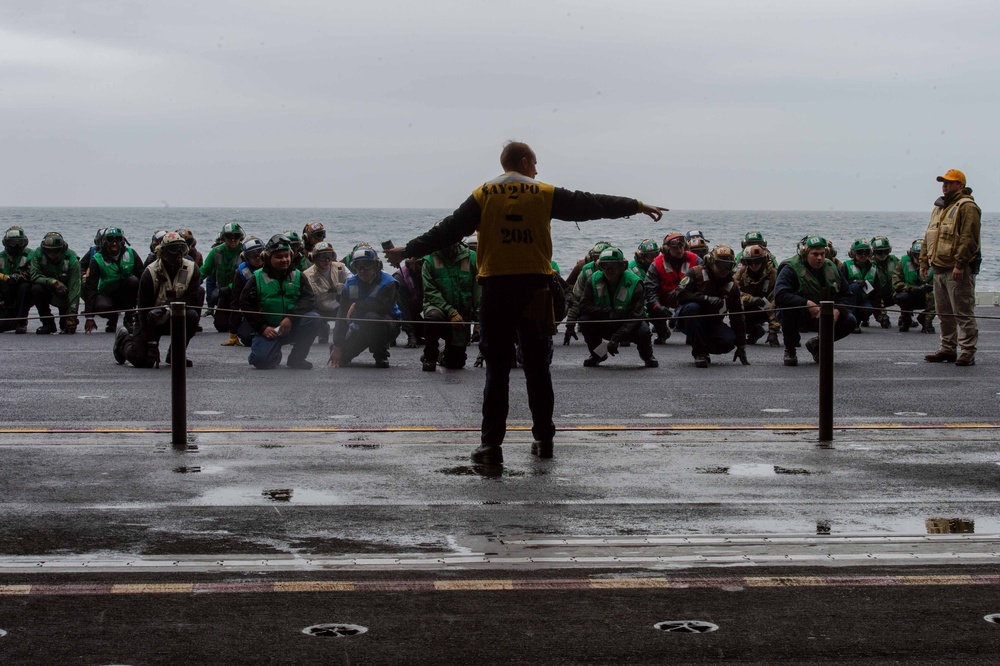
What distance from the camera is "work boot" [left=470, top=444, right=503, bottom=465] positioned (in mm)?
9422

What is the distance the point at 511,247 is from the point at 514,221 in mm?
161

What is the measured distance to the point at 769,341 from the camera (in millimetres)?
22031

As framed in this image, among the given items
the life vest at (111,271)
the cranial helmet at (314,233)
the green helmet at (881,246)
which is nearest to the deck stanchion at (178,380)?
the cranial helmet at (314,233)

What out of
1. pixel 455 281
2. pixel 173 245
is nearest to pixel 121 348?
pixel 173 245

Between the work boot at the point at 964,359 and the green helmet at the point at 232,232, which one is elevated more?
the green helmet at the point at 232,232

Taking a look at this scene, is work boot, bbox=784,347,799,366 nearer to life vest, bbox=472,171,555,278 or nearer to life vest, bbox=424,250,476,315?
life vest, bbox=424,250,476,315

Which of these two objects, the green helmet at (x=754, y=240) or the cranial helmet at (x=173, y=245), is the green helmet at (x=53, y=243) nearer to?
the cranial helmet at (x=173, y=245)

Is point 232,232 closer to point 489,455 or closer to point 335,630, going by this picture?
point 489,455

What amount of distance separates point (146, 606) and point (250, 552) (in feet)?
3.30

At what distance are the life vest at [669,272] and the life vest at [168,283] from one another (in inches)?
274

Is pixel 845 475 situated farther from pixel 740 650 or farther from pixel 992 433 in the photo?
pixel 740 650

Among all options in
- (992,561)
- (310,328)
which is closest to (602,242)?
(310,328)

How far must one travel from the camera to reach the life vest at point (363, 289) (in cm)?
1873

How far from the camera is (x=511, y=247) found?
370 inches
